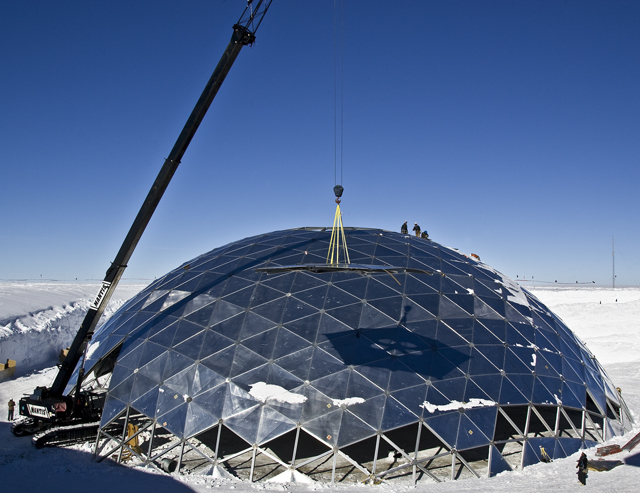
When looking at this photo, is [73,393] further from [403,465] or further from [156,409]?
[403,465]

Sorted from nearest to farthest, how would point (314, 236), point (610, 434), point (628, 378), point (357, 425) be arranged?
point (357, 425), point (610, 434), point (314, 236), point (628, 378)

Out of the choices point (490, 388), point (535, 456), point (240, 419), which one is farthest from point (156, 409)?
point (535, 456)

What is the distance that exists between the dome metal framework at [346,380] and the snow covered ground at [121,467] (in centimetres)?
58

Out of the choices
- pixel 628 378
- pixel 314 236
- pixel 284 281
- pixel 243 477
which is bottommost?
pixel 243 477

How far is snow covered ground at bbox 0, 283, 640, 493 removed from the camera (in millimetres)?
11727

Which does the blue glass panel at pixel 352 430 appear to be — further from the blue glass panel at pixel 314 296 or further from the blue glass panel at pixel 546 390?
the blue glass panel at pixel 546 390

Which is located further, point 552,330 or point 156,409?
point 552,330

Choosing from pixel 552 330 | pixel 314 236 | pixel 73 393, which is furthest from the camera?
pixel 314 236

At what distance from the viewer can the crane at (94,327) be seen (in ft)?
50.0

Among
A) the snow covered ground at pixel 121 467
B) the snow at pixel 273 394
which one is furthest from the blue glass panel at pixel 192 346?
the snow covered ground at pixel 121 467

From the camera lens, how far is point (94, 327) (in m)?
15.9

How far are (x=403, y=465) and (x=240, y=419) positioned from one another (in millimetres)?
5273

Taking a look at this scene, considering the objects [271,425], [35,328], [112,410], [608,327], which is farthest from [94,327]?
[608,327]

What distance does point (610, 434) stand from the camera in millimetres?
15359
